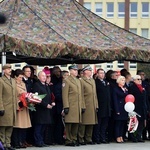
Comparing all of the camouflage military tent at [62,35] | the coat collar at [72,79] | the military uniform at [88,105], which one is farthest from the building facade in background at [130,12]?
the coat collar at [72,79]

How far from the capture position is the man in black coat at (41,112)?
1157cm

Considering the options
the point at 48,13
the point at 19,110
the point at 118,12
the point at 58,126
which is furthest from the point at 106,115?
the point at 118,12

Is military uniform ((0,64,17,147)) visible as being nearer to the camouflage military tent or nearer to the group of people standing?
the group of people standing

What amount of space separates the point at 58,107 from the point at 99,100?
3.31 ft

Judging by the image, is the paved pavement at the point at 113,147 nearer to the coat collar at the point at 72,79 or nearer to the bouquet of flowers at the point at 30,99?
the bouquet of flowers at the point at 30,99

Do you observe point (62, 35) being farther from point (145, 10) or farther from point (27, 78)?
point (145, 10)

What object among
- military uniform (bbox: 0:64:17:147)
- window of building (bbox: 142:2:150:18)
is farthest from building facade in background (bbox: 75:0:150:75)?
military uniform (bbox: 0:64:17:147)

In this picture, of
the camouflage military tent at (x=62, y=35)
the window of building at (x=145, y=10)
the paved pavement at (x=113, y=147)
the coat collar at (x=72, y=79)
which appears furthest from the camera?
the window of building at (x=145, y=10)

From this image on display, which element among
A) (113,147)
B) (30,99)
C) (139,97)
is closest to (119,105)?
(139,97)

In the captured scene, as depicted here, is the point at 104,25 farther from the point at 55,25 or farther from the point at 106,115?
the point at 106,115

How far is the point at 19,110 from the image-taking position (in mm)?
11180

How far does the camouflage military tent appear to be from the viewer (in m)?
11.7

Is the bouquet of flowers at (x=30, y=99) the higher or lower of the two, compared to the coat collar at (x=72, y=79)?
lower

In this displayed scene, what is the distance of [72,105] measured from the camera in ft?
38.9
